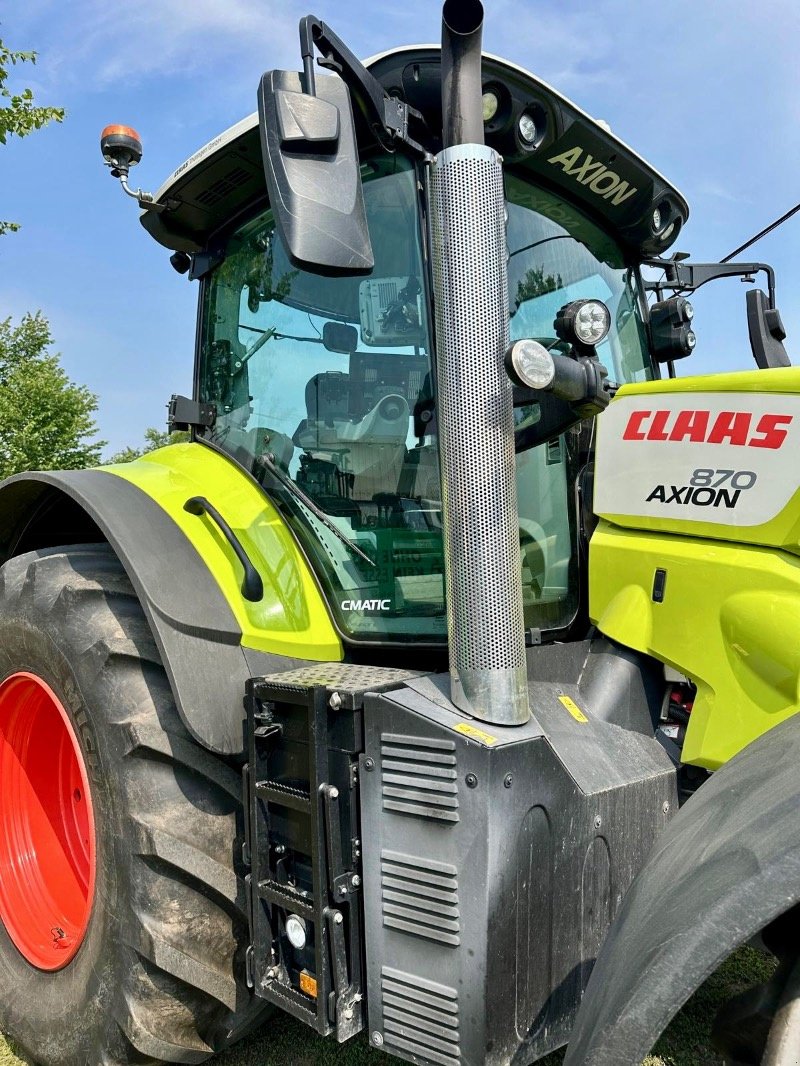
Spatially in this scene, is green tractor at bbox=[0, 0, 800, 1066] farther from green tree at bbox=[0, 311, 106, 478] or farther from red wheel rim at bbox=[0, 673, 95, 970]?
green tree at bbox=[0, 311, 106, 478]

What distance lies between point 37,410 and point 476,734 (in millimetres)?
22500

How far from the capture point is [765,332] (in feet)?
8.93

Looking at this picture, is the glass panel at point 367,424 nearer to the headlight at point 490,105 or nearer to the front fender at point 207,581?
the front fender at point 207,581

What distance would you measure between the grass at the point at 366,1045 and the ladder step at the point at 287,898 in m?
0.78

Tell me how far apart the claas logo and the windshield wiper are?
738mm

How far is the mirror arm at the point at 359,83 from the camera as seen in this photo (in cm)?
161

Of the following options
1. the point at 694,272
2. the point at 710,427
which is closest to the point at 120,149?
the point at 710,427

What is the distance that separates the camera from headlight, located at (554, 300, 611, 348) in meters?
1.81

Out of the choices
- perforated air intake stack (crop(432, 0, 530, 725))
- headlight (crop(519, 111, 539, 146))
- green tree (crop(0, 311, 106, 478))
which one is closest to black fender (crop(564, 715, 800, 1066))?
perforated air intake stack (crop(432, 0, 530, 725))

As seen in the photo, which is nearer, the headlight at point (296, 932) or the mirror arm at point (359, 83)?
the mirror arm at point (359, 83)

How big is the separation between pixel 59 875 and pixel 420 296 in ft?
6.80

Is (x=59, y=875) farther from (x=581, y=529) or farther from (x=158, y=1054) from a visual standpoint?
(x=581, y=529)

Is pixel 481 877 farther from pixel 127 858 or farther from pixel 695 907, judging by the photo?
pixel 127 858

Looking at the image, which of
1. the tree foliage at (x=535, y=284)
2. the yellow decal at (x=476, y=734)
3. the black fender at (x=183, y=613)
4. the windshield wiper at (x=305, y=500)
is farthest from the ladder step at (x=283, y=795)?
the tree foliage at (x=535, y=284)
